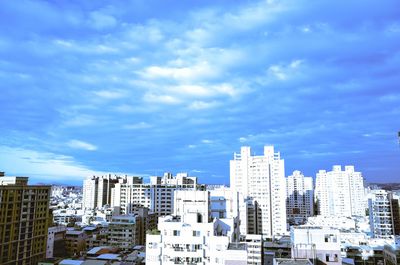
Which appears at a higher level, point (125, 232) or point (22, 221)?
point (22, 221)

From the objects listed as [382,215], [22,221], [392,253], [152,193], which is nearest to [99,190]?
[152,193]

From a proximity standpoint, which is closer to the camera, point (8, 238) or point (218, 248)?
point (218, 248)

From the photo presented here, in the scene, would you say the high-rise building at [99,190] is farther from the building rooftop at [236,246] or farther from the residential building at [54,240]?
the building rooftop at [236,246]

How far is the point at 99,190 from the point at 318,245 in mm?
87255

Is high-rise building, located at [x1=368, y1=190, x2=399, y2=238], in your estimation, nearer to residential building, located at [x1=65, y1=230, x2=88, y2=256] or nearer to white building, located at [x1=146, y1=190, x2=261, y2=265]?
white building, located at [x1=146, y1=190, x2=261, y2=265]

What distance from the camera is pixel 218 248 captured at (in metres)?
25.6

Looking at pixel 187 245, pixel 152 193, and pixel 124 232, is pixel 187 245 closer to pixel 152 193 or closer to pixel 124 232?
pixel 124 232

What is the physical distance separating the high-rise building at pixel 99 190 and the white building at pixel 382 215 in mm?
70359

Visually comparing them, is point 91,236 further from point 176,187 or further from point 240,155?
point 240,155

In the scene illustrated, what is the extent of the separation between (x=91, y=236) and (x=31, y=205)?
1665 centimetres

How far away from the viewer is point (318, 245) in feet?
80.6

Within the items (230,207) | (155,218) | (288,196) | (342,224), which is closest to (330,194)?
(288,196)

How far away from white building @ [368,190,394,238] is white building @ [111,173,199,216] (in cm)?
3606

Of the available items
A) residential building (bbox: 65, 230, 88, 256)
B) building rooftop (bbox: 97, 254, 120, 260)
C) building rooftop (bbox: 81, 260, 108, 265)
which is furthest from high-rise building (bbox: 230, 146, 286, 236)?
building rooftop (bbox: 81, 260, 108, 265)
